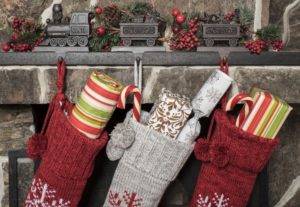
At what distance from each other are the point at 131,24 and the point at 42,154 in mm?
521

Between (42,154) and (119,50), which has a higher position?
(119,50)

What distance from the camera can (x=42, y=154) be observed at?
1409mm

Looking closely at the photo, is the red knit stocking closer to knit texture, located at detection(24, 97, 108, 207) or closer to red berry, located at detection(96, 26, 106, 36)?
knit texture, located at detection(24, 97, 108, 207)

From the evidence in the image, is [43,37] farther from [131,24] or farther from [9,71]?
[131,24]

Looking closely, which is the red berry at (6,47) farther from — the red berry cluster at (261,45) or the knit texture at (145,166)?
the red berry cluster at (261,45)

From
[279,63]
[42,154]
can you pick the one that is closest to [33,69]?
[42,154]

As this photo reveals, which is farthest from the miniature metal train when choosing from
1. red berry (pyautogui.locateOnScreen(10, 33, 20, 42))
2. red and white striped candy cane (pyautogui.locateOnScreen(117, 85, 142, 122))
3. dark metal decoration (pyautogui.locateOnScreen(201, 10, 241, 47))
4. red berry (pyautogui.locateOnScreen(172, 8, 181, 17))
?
red berry (pyautogui.locateOnScreen(10, 33, 20, 42))

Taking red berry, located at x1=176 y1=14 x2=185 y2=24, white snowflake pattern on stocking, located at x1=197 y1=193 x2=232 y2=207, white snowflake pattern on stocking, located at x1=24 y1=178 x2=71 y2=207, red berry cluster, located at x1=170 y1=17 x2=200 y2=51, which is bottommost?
white snowflake pattern on stocking, located at x1=197 y1=193 x2=232 y2=207

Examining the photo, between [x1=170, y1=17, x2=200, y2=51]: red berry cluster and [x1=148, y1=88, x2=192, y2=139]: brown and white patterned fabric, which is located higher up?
[x1=170, y1=17, x2=200, y2=51]: red berry cluster

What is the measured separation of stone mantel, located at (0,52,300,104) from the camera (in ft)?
4.64

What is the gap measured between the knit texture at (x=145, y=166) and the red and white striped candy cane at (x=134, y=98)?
3cm

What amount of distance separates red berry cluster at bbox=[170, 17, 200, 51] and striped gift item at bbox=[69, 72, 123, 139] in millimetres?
261

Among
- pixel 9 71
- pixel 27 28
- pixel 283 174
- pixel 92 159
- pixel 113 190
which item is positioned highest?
pixel 27 28

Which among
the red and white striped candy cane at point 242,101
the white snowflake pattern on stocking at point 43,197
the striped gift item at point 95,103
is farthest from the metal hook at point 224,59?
the white snowflake pattern on stocking at point 43,197
